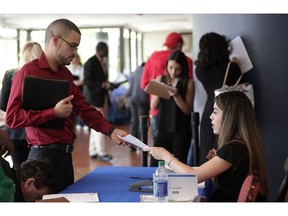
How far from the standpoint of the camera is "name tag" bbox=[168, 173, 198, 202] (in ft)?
7.54

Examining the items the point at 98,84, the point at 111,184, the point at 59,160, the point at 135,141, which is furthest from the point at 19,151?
the point at 98,84

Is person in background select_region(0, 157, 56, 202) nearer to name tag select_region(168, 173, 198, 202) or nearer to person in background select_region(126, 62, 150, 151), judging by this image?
name tag select_region(168, 173, 198, 202)

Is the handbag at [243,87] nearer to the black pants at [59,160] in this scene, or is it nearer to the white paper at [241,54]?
the white paper at [241,54]

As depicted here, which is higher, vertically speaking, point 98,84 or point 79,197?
point 98,84

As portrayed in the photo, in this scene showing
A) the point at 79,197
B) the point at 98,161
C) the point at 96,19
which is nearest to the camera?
the point at 79,197

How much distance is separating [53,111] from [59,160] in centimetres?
35

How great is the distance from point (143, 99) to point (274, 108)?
3296mm

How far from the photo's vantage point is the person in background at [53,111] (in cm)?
284

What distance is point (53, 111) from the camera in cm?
283

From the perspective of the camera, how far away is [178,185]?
90.6 inches

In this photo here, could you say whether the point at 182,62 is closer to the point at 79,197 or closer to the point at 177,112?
the point at 177,112

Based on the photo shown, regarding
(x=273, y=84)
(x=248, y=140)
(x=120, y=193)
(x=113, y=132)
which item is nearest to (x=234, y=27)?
(x=273, y=84)

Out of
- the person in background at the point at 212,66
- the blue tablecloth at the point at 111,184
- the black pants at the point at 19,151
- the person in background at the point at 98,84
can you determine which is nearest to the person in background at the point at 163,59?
the person in background at the point at 98,84

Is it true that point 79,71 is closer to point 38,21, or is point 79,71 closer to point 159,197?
point 38,21
